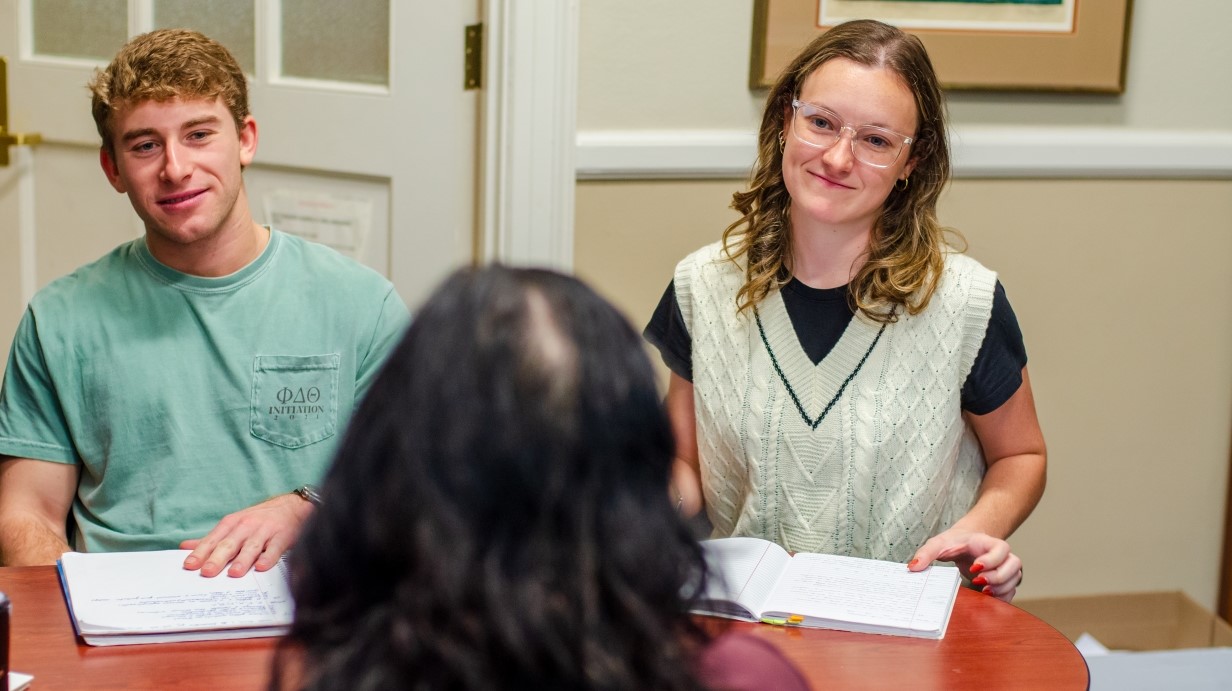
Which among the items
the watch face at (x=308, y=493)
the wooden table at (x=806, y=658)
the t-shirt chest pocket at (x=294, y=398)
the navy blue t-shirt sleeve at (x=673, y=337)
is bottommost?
the wooden table at (x=806, y=658)

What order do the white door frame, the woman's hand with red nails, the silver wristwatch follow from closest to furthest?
the woman's hand with red nails
the silver wristwatch
the white door frame

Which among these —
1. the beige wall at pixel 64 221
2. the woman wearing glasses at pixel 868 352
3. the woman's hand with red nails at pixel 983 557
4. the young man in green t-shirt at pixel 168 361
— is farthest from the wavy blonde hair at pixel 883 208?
the beige wall at pixel 64 221

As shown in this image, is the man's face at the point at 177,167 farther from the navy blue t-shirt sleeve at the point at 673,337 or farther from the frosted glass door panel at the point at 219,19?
the frosted glass door panel at the point at 219,19

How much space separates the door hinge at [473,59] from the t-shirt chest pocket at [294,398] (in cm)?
86

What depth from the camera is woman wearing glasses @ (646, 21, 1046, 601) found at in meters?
1.71

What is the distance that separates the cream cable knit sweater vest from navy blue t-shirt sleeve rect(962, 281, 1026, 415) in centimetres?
2

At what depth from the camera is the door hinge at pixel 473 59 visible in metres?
2.38

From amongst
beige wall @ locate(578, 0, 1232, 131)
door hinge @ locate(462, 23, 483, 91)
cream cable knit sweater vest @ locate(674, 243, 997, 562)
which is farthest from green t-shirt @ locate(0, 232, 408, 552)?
beige wall @ locate(578, 0, 1232, 131)

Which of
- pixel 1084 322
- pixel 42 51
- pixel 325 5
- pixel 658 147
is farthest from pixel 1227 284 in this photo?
pixel 42 51

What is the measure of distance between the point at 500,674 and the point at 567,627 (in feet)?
0.15

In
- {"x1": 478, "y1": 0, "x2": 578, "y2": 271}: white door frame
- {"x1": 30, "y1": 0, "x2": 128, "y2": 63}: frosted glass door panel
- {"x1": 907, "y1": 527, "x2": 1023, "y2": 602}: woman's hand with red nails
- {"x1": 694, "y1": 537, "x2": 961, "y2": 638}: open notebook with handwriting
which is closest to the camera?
{"x1": 694, "y1": 537, "x2": 961, "y2": 638}: open notebook with handwriting

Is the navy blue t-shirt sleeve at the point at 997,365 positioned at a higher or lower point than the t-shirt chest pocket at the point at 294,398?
higher

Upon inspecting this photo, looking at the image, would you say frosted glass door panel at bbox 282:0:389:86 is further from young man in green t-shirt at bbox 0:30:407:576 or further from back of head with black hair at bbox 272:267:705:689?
back of head with black hair at bbox 272:267:705:689

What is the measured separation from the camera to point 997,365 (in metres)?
1.72
